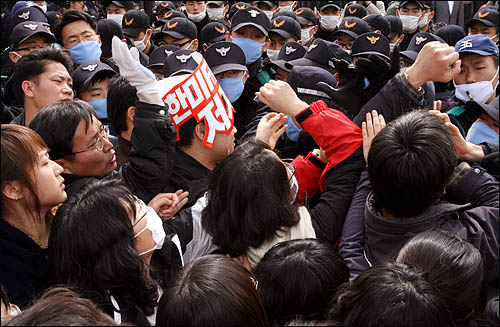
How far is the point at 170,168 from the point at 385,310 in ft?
3.89

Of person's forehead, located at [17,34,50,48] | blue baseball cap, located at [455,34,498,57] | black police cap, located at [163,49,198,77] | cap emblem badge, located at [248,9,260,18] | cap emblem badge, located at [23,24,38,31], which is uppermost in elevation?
black police cap, located at [163,49,198,77]

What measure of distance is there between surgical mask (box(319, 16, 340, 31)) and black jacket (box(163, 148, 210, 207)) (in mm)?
6182

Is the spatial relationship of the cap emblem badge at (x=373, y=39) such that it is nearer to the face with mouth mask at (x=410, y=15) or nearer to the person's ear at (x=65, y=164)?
the person's ear at (x=65, y=164)

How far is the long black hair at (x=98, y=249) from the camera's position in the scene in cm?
160

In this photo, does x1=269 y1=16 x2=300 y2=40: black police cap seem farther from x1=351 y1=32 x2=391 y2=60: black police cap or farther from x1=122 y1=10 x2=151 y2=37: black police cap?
x1=122 y1=10 x2=151 y2=37: black police cap

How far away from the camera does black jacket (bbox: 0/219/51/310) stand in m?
1.67

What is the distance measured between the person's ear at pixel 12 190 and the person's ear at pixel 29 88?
1.55 m

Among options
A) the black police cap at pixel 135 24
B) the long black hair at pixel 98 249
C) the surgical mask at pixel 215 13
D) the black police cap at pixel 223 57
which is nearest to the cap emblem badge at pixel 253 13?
the black police cap at pixel 223 57

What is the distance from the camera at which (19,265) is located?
168 centimetres

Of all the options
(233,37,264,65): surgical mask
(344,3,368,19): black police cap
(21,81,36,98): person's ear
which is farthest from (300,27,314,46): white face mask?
(21,81,36,98): person's ear

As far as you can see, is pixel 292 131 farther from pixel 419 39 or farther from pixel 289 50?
pixel 419 39

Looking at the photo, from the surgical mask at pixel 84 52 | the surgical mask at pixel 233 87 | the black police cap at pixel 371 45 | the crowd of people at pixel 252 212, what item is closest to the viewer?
the crowd of people at pixel 252 212

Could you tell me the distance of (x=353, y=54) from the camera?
430cm

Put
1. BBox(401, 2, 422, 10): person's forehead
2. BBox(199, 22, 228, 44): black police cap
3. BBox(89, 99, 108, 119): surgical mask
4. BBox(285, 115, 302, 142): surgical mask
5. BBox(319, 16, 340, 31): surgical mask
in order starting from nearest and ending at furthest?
BBox(285, 115, 302, 142): surgical mask, BBox(89, 99, 108, 119): surgical mask, BBox(199, 22, 228, 44): black police cap, BBox(401, 2, 422, 10): person's forehead, BBox(319, 16, 340, 31): surgical mask
